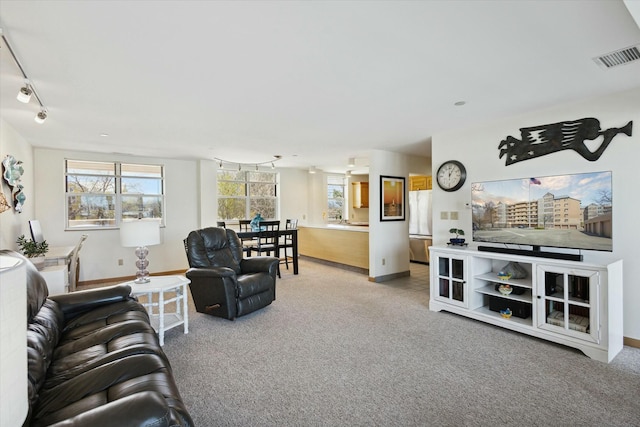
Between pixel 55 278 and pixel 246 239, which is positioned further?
pixel 246 239

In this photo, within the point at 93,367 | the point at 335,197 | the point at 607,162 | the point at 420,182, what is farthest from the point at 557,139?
the point at 335,197

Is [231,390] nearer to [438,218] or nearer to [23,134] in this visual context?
[438,218]

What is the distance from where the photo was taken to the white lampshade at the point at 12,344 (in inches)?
17.3

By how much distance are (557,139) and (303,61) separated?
2.85 meters

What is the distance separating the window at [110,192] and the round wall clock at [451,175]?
532 centimetres

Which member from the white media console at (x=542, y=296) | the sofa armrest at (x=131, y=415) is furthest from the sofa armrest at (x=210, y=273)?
the white media console at (x=542, y=296)

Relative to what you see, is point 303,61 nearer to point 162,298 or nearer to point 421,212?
point 162,298

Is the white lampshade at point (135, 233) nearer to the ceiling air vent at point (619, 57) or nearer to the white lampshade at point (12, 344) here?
the white lampshade at point (12, 344)

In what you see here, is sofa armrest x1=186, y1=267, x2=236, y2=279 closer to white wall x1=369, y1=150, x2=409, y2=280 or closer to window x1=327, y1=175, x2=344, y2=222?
white wall x1=369, y1=150, x2=409, y2=280

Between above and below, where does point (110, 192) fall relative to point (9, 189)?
above

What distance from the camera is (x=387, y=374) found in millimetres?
2531

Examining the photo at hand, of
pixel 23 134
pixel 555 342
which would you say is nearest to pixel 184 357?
pixel 555 342

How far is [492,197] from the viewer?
12.3 ft

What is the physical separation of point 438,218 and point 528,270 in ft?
4.19
